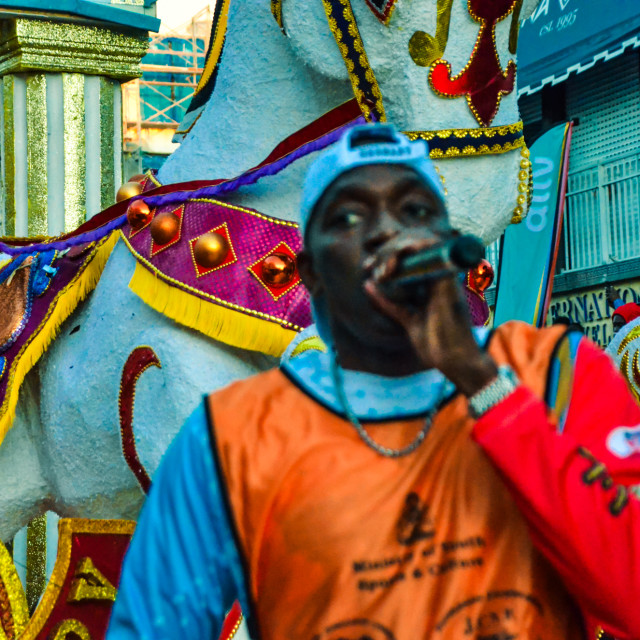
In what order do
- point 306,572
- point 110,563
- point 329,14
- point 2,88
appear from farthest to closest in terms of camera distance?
1. point 2,88
2. point 110,563
3. point 329,14
4. point 306,572

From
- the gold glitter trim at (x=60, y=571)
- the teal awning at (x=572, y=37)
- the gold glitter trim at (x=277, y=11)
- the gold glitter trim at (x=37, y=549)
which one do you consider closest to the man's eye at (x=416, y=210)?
the gold glitter trim at (x=277, y=11)

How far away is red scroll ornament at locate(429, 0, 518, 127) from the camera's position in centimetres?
211

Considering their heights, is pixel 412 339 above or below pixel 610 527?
above

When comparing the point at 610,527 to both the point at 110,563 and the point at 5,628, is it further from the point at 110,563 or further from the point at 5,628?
the point at 5,628

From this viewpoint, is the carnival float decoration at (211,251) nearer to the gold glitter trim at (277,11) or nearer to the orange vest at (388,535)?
the gold glitter trim at (277,11)

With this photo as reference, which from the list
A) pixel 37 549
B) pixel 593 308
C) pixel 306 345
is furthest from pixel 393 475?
pixel 593 308

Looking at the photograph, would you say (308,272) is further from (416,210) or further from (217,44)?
(217,44)

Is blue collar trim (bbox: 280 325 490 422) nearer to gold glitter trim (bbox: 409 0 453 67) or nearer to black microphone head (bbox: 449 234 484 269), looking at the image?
black microphone head (bbox: 449 234 484 269)

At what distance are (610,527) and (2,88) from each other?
306 cm

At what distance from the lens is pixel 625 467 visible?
1158 mm

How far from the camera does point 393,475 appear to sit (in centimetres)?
120

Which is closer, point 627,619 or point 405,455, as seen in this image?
point 627,619

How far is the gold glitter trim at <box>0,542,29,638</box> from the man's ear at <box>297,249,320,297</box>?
156 cm

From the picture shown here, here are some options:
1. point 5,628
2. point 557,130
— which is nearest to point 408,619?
point 5,628
